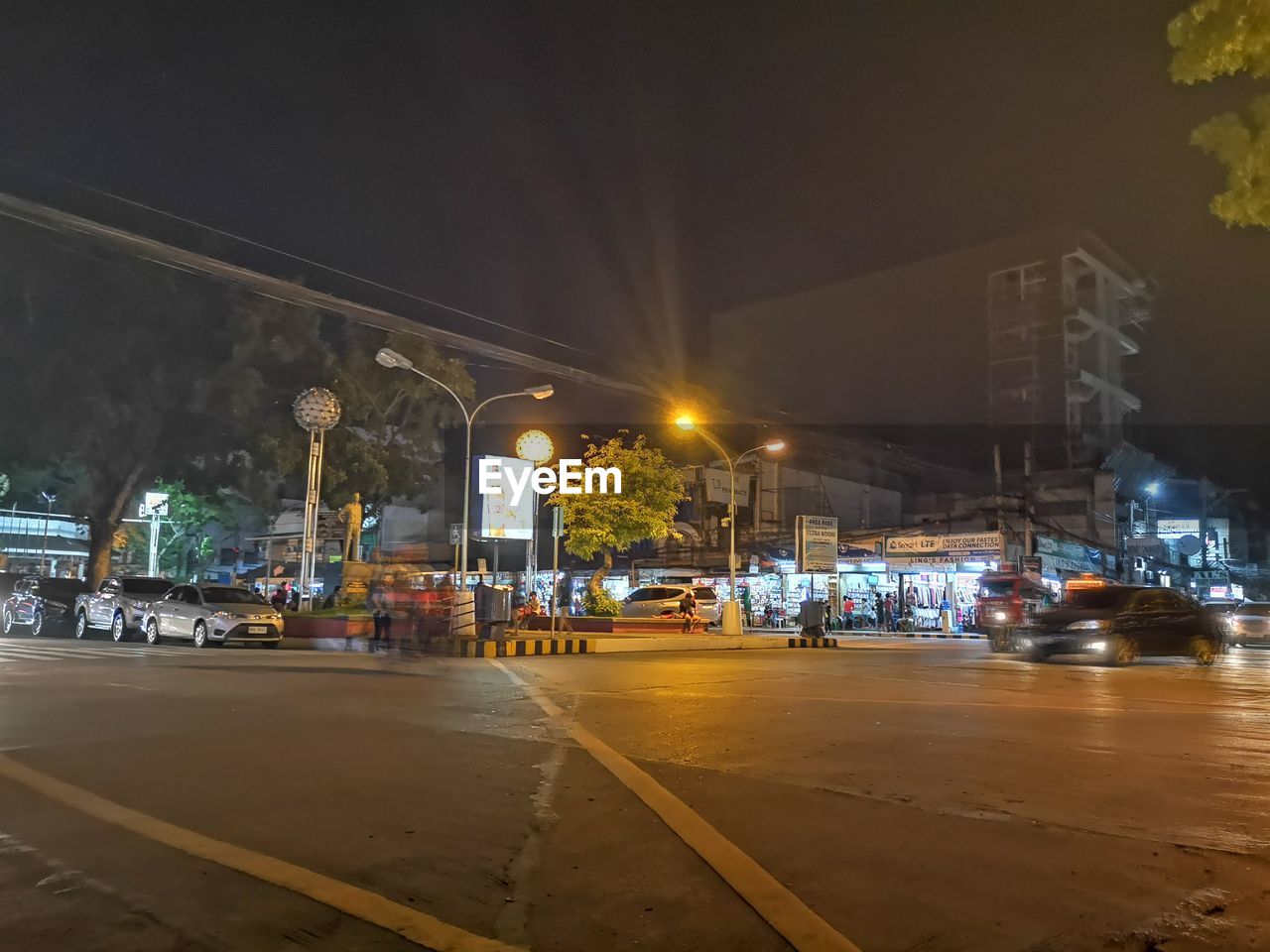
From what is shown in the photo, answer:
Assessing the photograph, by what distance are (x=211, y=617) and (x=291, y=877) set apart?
1819 cm

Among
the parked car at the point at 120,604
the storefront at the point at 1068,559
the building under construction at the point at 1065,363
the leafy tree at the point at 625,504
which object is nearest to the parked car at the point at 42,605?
the parked car at the point at 120,604

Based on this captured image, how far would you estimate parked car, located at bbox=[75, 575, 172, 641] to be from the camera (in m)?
23.1

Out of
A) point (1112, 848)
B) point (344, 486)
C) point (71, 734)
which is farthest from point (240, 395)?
point (1112, 848)

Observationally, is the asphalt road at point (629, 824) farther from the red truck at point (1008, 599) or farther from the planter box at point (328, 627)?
the red truck at point (1008, 599)

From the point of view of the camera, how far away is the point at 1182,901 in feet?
13.3

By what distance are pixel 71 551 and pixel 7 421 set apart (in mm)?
50734

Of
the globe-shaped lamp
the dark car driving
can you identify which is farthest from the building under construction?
the globe-shaped lamp

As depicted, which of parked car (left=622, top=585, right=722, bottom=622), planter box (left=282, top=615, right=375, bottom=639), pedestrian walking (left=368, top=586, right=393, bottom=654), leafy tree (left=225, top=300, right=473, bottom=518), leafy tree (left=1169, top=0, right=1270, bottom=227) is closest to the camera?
leafy tree (left=1169, top=0, right=1270, bottom=227)

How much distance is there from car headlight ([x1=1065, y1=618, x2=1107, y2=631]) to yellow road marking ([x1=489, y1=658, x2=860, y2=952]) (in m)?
13.1

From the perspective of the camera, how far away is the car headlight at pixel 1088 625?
56.2 ft

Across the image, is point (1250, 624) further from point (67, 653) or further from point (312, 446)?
point (67, 653)

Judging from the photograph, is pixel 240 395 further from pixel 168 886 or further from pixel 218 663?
pixel 168 886

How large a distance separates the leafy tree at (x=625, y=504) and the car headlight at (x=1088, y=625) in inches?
567

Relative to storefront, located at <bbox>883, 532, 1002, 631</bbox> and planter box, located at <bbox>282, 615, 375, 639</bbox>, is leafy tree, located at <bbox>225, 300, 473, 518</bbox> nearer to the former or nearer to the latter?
planter box, located at <bbox>282, 615, 375, 639</bbox>
